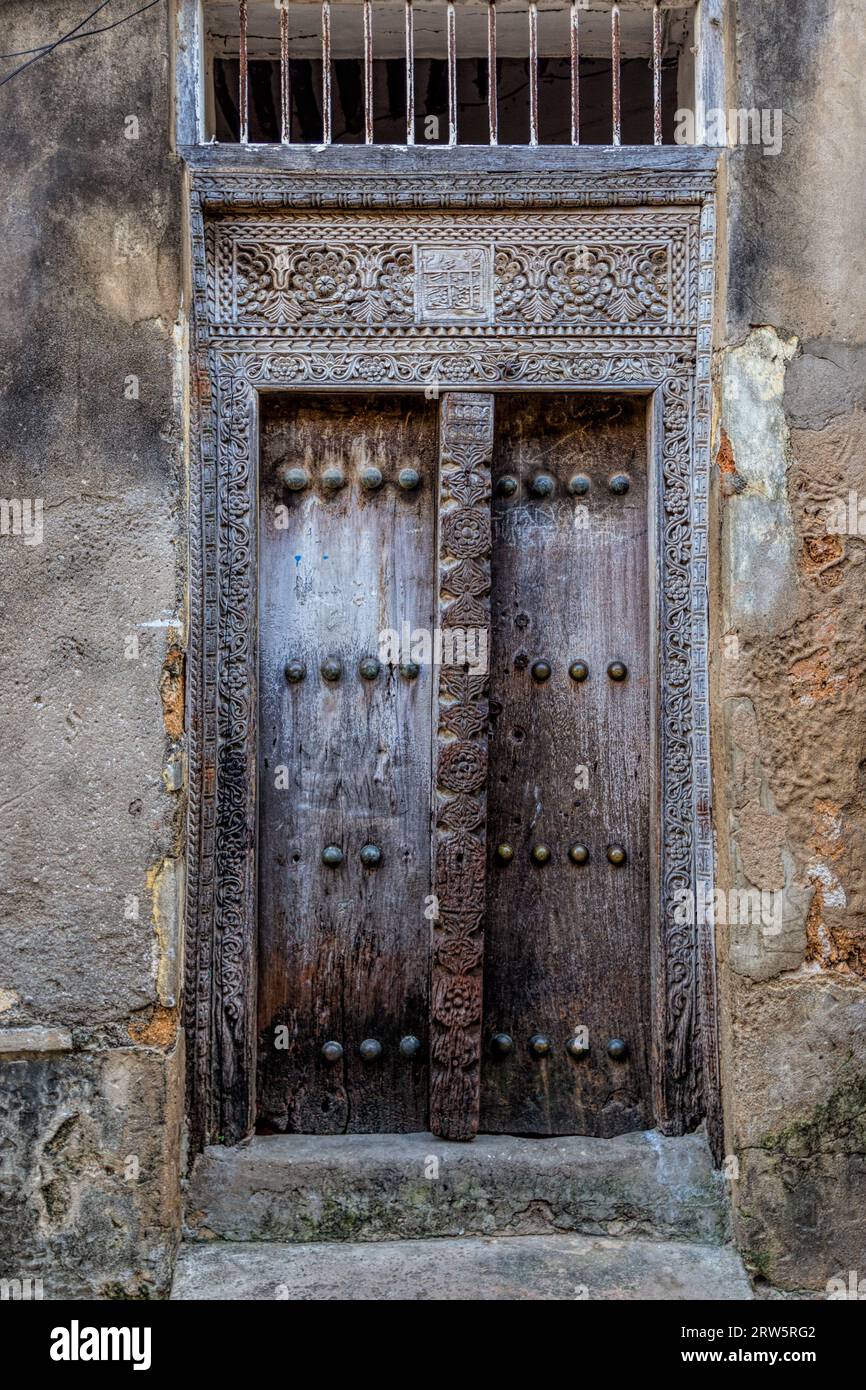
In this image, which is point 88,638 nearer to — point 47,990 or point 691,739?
point 47,990

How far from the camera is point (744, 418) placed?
10.0ft

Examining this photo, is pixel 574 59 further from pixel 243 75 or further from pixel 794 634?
pixel 794 634

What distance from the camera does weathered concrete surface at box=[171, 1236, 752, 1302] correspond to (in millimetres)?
2877

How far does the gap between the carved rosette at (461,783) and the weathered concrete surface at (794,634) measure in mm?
594

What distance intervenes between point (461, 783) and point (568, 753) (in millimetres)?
330

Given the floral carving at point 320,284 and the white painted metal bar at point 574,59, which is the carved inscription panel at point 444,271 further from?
the white painted metal bar at point 574,59

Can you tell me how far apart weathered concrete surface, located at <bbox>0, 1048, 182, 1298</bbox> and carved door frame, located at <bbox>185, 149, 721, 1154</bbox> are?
0.84 feet

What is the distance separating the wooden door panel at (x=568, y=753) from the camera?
3.29m

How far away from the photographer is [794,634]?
3.03m

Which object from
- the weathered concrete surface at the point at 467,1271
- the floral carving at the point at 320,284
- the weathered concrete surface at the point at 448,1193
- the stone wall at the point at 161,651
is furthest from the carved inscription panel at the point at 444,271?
the weathered concrete surface at the point at 467,1271

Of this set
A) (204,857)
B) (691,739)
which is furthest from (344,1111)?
(691,739)

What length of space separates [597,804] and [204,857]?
3.38 feet

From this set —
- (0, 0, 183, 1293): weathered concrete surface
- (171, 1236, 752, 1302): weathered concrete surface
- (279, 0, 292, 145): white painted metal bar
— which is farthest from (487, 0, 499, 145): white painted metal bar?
(171, 1236, 752, 1302): weathered concrete surface

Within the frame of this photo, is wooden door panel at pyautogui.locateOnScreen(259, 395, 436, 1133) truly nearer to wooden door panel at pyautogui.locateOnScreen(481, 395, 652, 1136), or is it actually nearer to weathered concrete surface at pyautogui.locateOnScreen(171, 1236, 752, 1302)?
wooden door panel at pyautogui.locateOnScreen(481, 395, 652, 1136)
